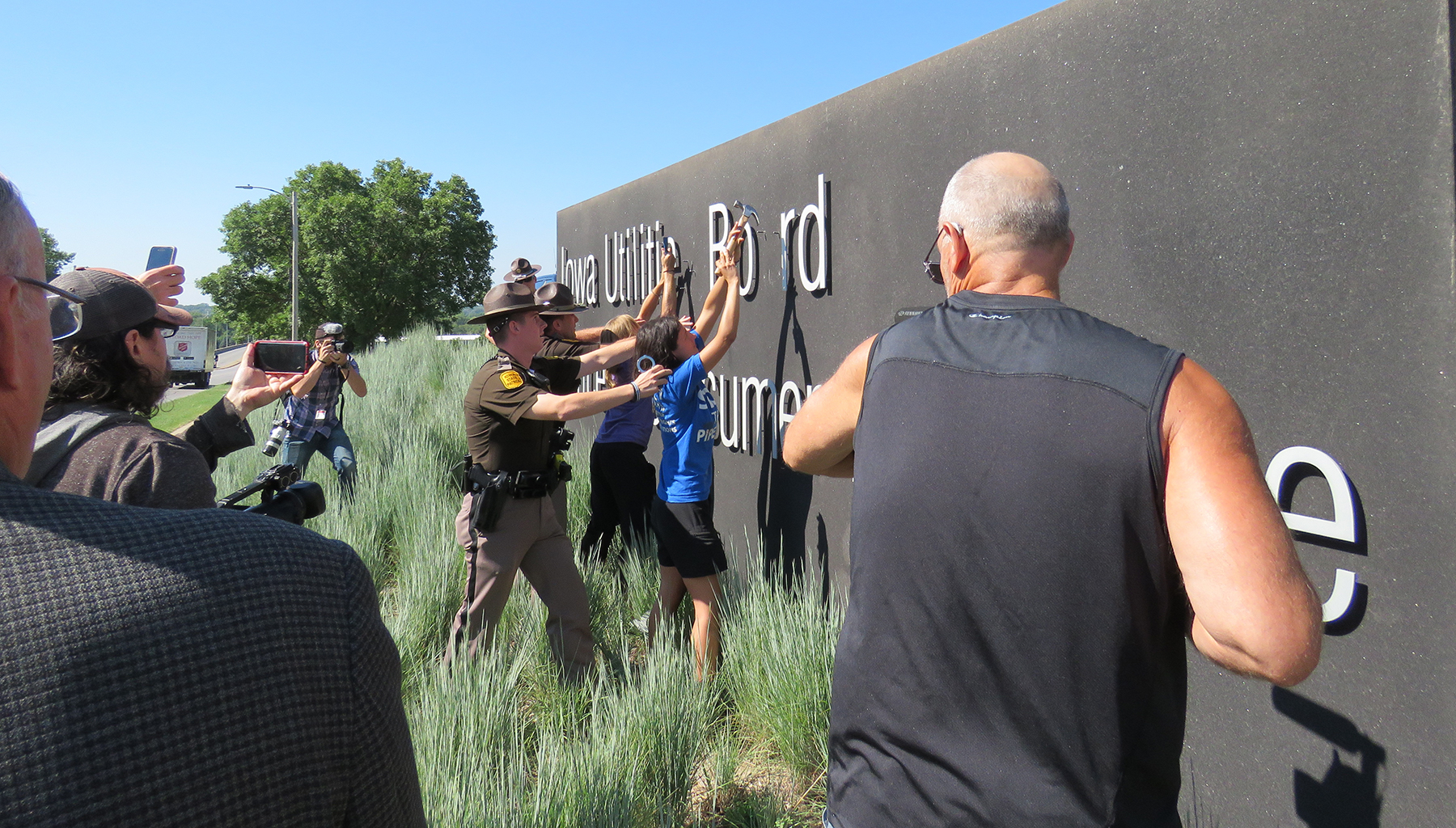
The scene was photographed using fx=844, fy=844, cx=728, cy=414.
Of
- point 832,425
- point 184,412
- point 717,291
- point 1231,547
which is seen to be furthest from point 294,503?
point 184,412

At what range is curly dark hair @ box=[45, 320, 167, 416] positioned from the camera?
209 centimetres

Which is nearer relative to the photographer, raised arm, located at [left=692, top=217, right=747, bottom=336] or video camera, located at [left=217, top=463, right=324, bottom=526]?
video camera, located at [left=217, top=463, right=324, bottom=526]

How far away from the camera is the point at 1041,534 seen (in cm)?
128

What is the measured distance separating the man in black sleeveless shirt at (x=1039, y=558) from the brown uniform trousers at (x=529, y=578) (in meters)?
2.37

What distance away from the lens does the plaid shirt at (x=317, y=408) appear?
6.32m

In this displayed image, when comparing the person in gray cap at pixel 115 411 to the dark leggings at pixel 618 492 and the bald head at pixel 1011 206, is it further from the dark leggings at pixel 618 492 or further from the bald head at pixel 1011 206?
the dark leggings at pixel 618 492

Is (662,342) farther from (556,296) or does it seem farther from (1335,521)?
(1335,521)

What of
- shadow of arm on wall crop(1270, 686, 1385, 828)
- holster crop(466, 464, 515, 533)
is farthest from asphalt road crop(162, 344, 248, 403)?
shadow of arm on wall crop(1270, 686, 1385, 828)

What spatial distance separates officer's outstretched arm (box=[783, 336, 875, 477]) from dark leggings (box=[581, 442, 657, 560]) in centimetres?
334

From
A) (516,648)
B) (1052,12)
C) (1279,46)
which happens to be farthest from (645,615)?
(1279,46)

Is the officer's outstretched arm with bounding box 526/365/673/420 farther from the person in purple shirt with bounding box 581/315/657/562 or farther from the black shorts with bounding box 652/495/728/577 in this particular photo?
the person in purple shirt with bounding box 581/315/657/562

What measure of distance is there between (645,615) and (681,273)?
2828 millimetres

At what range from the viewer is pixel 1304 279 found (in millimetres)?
2197

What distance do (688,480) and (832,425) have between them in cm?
239
